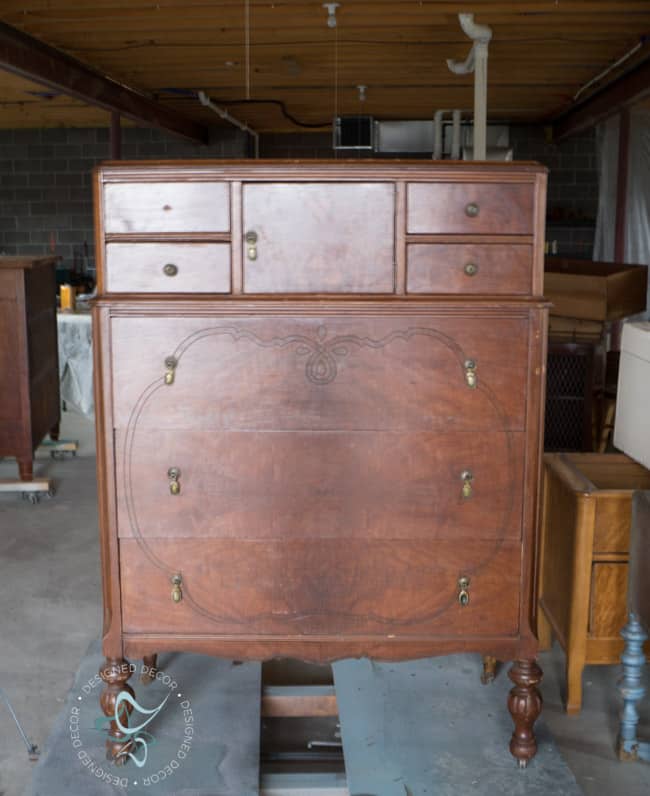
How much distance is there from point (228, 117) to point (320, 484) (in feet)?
22.4

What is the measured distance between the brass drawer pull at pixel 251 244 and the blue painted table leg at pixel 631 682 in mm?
1296

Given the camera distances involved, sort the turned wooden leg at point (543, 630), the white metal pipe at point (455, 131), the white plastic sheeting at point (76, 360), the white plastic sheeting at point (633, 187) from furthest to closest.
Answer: the white metal pipe at point (455, 131) → the white plastic sheeting at point (633, 187) → the white plastic sheeting at point (76, 360) → the turned wooden leg at point (543, 630)

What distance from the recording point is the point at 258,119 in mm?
8734

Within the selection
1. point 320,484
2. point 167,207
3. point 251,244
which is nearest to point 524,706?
point 320,484

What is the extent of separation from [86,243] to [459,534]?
8.68 m

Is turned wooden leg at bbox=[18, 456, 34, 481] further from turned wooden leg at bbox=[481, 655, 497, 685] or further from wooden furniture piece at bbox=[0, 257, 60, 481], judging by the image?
turned wooden leg at bbox=[481, 655, 497, 685]

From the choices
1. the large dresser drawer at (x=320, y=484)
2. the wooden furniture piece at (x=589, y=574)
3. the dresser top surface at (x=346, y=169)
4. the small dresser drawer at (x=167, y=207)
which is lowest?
the wooden furniture piece at (x=589, y=574)

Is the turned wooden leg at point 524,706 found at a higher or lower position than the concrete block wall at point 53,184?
lower

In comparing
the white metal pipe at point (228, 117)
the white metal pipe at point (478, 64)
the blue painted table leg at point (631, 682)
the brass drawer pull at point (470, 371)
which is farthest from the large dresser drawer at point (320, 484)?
the white metal pipe at point (228, 117)

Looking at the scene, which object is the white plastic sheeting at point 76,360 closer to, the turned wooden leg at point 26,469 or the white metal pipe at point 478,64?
the turned wooden leg at point 26,469

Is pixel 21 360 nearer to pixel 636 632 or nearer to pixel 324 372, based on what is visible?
pixel 324 372

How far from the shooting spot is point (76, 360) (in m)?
5.96

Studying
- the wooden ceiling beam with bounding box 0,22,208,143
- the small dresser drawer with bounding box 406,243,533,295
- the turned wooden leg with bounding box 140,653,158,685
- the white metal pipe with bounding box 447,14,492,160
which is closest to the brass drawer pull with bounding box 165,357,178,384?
the small dresser drawer with bounding box 406,243,533,295

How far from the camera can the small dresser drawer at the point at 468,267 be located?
1.95 m
